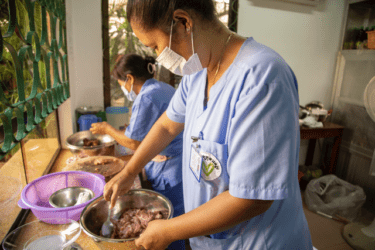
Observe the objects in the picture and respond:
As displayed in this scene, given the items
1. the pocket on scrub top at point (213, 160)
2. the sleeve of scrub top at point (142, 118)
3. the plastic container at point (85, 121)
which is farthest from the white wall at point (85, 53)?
the pocket on scrub top at point (213, 160)

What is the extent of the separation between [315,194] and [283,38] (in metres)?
1.93

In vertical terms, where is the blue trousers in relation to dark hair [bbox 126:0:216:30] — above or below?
below

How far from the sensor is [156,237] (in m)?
0.70

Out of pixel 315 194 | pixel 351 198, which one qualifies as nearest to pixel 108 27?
pixel 315 194

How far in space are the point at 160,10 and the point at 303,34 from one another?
9.83 ft

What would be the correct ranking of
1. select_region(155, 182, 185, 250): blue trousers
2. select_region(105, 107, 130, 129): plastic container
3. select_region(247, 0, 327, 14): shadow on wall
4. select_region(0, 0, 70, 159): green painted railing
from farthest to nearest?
select_region(247, 0, 327, 14): shadow on wall → select_region(105, 107, 130, 129): plastic container → select_region(155, 182, 185, 250): blue trousers → select_region(0, 0, 70, 159): green painted railing

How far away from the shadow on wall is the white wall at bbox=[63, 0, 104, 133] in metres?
1.79

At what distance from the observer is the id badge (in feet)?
2.44

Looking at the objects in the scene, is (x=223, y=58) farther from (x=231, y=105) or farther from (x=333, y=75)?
(x=333, y=75)

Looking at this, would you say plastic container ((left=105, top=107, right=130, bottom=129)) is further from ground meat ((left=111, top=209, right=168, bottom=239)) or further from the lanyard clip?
the lanyard clip

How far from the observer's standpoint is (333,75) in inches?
129

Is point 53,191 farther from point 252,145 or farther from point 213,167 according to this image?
point 252,145

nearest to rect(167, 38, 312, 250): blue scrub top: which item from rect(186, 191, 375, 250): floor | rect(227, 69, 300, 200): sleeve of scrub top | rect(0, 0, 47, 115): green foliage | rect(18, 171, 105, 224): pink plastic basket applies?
rect(227, 69, 300, 200): sleeve of scrub top

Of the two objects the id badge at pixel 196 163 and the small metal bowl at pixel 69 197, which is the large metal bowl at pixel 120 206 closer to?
the small metal bowl at pixel 69 197
